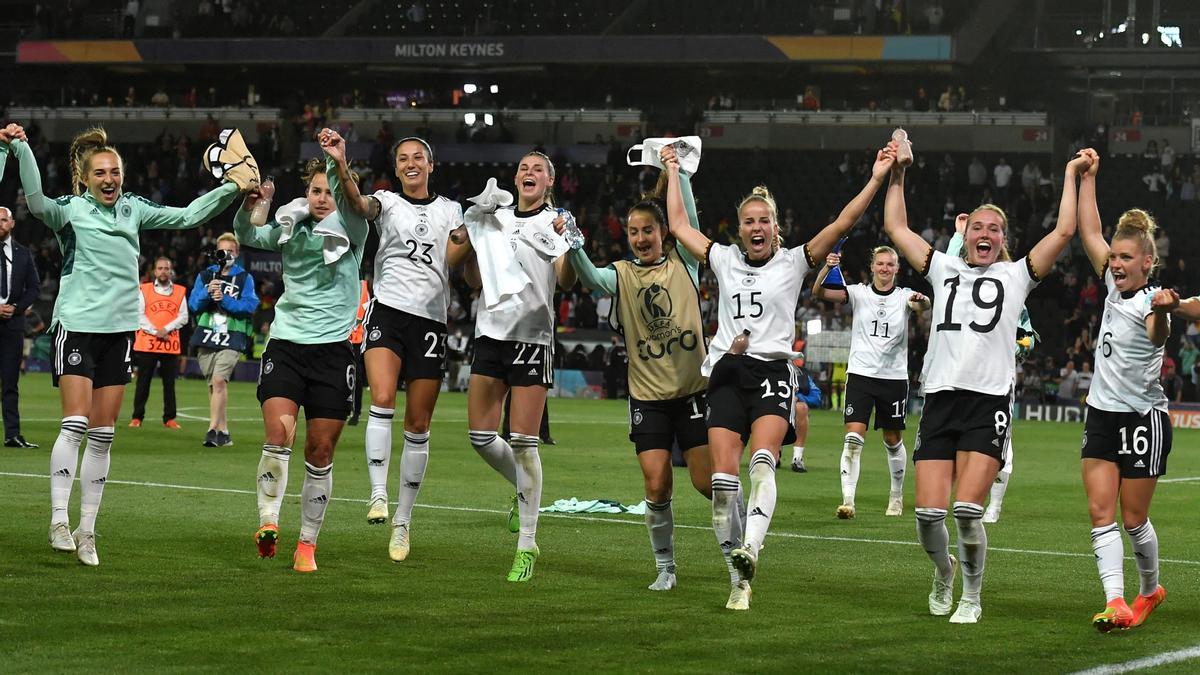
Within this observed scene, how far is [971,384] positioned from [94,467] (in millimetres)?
5348

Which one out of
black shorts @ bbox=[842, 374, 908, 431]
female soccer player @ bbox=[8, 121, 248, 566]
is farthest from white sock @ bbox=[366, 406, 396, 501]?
black shorts @ bbox=[842, 374, 908, 431]

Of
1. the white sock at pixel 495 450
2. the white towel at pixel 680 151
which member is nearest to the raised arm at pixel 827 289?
the white towel at pixel 680 151

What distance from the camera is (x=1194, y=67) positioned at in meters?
48.3

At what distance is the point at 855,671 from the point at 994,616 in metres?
1.94

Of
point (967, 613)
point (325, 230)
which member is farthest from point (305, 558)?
point (967, 613)

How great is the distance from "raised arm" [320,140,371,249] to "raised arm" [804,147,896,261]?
9.35ft

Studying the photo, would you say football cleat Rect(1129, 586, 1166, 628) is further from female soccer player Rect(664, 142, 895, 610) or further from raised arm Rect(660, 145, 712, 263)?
raised arm Rect(660, 145, 712, 263)

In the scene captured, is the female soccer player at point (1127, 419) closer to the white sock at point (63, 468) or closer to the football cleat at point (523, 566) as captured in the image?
the football cleat at point (523, 566)

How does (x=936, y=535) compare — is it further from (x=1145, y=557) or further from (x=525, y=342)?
(x=525, y=342)

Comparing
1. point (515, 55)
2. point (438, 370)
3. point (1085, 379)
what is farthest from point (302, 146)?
point (438, 370)

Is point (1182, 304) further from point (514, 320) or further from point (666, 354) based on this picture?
point (514, 320)

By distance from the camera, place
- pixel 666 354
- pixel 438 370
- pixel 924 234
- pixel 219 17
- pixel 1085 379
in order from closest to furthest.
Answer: pixel 666 354 → pixel 438 370 → pixel 1085 379 → pixel 924 234 → pixel 219 17

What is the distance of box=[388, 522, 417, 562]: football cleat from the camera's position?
33.0 feet

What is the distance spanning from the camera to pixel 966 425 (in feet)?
27.3
